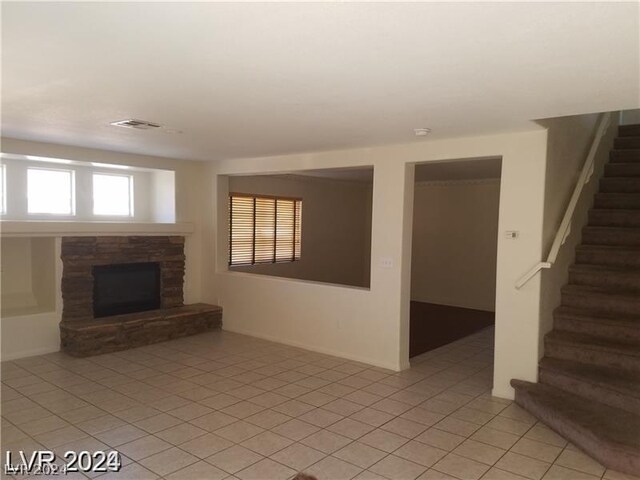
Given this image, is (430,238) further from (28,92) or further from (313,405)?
(28,92)

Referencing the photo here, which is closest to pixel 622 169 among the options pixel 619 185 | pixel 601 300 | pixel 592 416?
pixel 619 185

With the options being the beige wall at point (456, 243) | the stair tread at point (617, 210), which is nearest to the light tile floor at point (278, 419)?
the stair tread at point (617, 210)

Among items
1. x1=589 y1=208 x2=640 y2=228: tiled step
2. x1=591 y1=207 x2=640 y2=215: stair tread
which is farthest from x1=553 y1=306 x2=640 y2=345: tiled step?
x1=591 y1=207 x2=640 y2=215: stair tread

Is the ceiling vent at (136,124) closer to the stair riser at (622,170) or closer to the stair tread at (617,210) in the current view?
the stair tread at (617,210)

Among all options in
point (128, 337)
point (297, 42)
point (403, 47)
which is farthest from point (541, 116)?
point (128, 337)

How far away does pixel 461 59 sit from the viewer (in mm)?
2227

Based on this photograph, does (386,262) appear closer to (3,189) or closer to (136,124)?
(136,124)

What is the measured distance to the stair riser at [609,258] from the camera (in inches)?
179

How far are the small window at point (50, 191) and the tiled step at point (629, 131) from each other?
7.13m

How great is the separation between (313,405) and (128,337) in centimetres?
274

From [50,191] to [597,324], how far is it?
20.0 ft

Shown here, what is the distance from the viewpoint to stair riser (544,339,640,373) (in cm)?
371

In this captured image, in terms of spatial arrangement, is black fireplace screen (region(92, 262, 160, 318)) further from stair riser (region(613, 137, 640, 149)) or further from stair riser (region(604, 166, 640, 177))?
stair riser (region(613, 137, 640, 149))

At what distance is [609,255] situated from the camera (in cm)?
470
